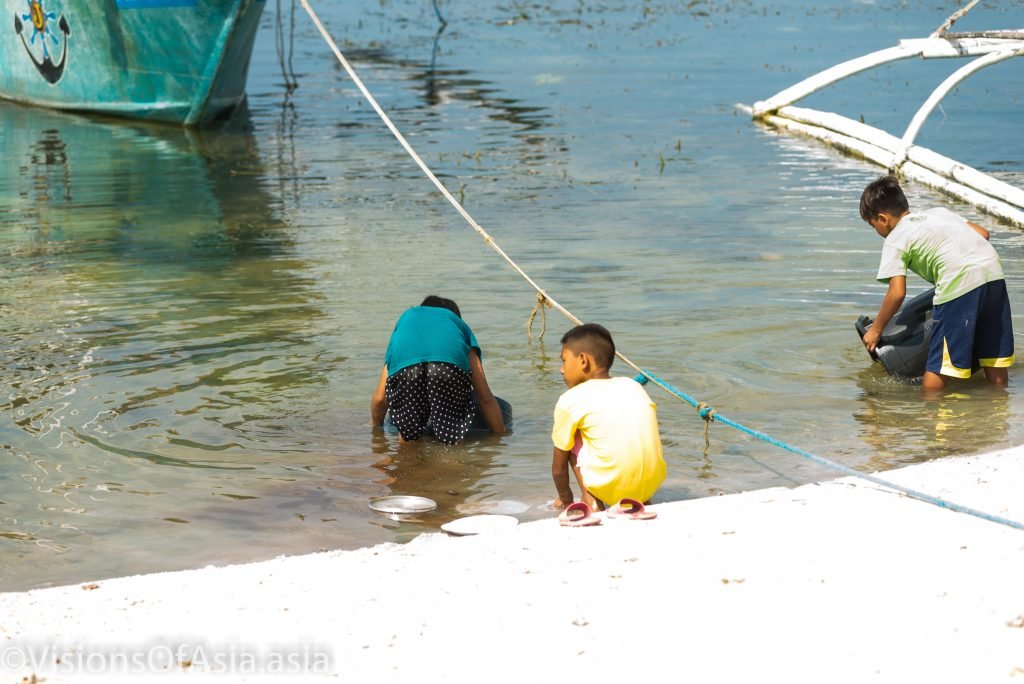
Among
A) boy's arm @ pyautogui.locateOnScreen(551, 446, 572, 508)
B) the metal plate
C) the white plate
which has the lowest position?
the metal plate

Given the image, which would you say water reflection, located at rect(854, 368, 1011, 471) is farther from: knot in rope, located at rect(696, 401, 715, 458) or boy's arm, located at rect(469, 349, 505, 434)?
boy's arm, located at rect(469, 349, 505, 434)

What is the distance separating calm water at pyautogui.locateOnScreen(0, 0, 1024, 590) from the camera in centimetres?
635

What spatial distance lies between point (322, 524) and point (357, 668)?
208 centimetres

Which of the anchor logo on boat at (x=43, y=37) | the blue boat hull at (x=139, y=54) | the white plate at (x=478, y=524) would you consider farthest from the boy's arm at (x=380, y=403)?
the anchor logo on boat at (x=43, y=37)

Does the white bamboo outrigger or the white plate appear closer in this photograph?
the white plate

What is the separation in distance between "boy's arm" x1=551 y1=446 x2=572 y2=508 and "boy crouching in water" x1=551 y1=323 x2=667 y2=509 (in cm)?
4

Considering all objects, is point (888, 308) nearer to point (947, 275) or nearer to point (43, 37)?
point (947, 275)

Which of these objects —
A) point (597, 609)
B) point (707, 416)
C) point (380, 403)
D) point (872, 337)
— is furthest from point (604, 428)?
point (872, 337)

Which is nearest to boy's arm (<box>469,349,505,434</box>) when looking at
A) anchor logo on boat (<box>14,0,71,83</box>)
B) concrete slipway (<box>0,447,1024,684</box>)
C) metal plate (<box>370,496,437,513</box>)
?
metal plate (<box>370,496,437,513</box>)

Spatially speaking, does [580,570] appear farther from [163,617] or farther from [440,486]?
[440,486]

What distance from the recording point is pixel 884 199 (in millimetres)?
7141

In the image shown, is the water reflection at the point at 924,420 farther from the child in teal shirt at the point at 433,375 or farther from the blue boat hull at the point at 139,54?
the blue boat hull at the point at 139,54

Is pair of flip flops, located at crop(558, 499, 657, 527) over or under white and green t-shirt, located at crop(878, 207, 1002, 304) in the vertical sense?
under

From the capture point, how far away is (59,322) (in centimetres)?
943
